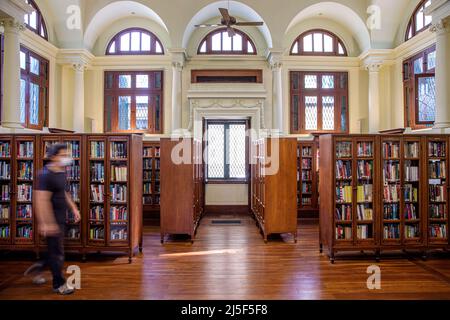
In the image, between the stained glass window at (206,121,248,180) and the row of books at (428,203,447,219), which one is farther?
the stained glass window at (206,121,248,180)

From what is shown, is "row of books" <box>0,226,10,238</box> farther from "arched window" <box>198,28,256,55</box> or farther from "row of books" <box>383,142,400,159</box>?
"arched window" <box>198,28,256,55</box>

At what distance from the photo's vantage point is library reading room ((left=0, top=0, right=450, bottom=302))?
484 cm

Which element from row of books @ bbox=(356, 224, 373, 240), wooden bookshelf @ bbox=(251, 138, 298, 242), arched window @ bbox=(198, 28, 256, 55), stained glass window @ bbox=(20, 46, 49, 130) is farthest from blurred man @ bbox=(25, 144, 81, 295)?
arched window @ bbox=(198, 28, 256, 55)

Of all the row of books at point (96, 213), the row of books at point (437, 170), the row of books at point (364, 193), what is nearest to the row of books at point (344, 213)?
the row of books at point (364, 193)

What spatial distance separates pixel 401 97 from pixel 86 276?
8.99 m

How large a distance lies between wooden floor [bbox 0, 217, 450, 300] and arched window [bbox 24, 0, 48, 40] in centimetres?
586

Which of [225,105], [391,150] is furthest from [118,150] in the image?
[225,105]

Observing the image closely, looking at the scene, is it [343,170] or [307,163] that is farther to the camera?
[307,163]

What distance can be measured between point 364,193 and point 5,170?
5.80 m

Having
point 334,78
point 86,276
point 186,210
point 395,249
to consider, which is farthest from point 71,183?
point 334,78

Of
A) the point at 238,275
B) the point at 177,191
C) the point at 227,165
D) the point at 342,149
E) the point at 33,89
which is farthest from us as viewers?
the point at 227,165

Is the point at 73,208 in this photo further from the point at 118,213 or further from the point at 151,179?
the point at 151,179

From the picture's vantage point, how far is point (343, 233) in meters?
5.69

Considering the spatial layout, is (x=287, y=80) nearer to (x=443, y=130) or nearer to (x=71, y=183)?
(x=443, y=130)
